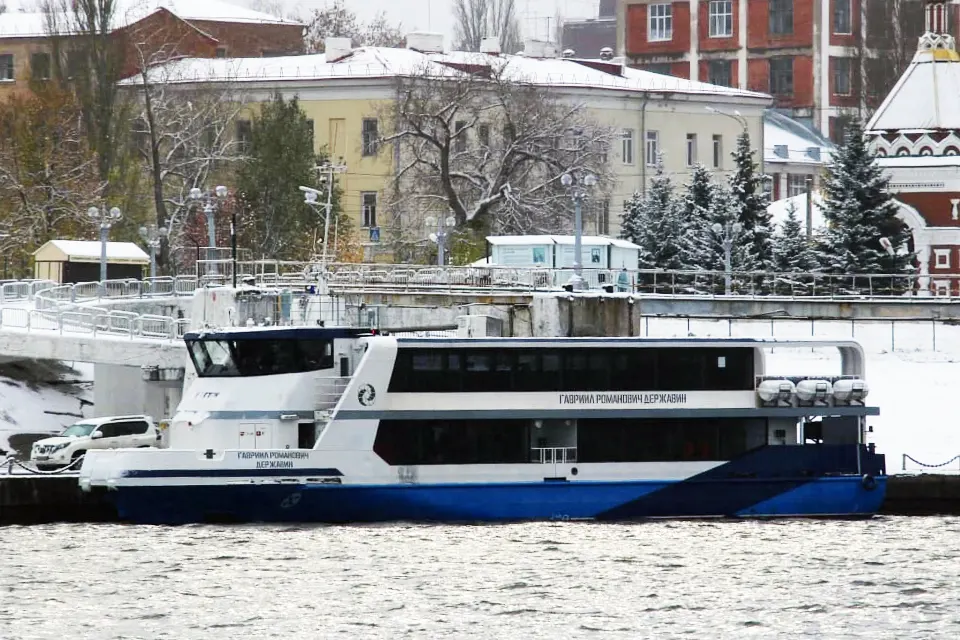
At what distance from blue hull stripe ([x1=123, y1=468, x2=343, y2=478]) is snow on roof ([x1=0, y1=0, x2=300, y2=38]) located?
59649 millimetres

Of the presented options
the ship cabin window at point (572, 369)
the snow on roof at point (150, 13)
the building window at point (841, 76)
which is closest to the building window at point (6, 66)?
the snow on roof at point (150, 13)

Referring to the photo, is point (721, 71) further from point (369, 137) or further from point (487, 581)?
point (487, 581)

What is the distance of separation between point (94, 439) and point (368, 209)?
127 feet

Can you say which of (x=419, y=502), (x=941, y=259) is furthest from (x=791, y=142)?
(x=419, y=502)

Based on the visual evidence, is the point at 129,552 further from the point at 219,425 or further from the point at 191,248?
the point at 191,248

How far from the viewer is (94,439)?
55000 mm

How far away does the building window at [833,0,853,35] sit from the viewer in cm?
12512

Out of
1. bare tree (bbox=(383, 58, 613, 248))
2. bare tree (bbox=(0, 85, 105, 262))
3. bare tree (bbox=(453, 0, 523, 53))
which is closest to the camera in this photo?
bare tree (bbox=(0, 85, 105, 262))

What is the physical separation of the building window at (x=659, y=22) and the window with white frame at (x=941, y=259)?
48433 mm

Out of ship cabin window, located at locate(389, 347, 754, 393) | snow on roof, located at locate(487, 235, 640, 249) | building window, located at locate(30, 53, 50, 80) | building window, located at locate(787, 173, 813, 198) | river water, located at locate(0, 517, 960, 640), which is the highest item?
building window, located at locate(30, 53, 50, 80)

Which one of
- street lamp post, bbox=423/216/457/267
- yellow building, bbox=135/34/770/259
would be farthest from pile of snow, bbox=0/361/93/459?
yellow building, bbox=135/34/770/259

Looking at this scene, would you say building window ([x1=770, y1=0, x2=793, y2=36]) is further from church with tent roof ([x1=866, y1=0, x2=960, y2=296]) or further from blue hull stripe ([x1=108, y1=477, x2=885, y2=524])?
blue hull stripe ([x1=108, y1=477, x2=885, y2=524])

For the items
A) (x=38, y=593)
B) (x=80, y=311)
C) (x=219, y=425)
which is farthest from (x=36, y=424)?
(x=38, y=593)

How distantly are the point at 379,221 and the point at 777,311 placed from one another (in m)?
26.9
